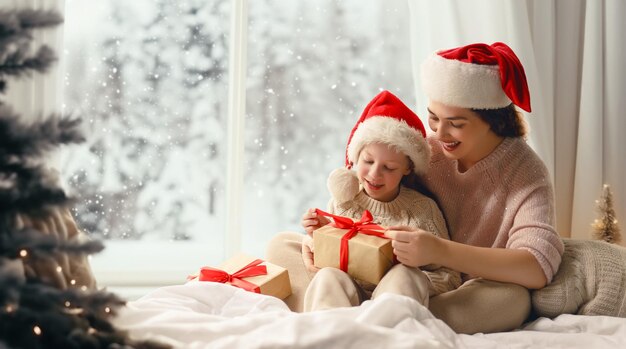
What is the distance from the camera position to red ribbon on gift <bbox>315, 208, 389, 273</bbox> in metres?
1.80

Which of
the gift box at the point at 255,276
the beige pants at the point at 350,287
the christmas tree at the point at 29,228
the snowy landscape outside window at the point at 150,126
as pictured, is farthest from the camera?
the snowy landscape outside window at the point at 150,126

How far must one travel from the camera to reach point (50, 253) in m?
0.97

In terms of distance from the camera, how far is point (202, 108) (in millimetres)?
3111

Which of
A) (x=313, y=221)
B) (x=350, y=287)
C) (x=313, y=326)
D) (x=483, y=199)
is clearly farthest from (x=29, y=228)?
(x=483, y=199)

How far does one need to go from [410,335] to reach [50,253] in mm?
625

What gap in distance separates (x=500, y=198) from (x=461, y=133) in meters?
0.22

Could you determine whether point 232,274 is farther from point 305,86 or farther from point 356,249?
point 305,86

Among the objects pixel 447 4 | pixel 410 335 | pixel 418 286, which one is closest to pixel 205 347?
pixel 410 335

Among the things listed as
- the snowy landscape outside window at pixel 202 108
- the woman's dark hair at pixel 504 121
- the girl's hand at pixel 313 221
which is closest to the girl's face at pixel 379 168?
the girl's hand at pixel 313 221

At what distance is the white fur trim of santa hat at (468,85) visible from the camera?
6.47ft

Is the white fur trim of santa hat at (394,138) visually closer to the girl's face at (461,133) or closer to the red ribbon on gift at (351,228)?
the girl's face at (461,133)

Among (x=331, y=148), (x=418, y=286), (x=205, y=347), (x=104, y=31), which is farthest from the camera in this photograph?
(x=331, y=148)

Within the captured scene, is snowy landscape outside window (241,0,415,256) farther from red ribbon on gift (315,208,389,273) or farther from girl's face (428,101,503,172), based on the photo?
red ribbon on gift (315,208,389,273)

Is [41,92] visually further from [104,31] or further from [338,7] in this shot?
[338,7]
